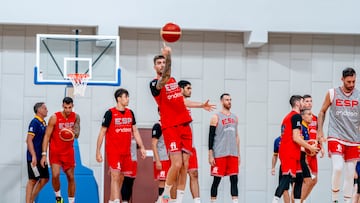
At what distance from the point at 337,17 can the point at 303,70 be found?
1456 mm

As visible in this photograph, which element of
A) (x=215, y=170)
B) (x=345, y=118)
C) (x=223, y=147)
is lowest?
(x=215, y=170)

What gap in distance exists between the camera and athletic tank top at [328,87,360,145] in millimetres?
9938

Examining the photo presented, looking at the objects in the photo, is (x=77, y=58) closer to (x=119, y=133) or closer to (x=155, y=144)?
(x=119, y=133)

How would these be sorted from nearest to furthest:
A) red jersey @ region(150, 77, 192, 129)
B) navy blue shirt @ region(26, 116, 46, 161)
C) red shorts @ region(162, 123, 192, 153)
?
red shorts @ region(162, 123, 192, 153) → red jersey @ region(150, 77, 192, 129) → navy blue shirt @ region(26, 116, 46, 161)

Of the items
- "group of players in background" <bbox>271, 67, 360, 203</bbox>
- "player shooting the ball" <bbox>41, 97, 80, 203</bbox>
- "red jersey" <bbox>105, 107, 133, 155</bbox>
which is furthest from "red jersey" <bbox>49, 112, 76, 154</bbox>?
"group of players in background" <bbox>271, 67, 360, 203</bbox>

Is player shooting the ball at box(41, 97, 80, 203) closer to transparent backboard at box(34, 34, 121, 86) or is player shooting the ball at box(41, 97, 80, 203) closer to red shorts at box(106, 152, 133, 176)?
red shorts at box(106, 152, 133, 176)

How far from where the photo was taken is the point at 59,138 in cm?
1205

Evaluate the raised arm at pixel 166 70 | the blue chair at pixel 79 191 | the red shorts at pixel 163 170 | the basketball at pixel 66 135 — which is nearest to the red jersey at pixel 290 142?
the red shorts at pixel 163 170

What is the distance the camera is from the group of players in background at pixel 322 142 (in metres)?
9.94

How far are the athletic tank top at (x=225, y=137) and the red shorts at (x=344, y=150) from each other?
2729 mm

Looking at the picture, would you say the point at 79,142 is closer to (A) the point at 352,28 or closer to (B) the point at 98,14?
(B) the point at 98,14

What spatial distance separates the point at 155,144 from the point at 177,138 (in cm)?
238

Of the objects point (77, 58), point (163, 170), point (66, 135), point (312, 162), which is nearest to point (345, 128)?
point (312, 162)

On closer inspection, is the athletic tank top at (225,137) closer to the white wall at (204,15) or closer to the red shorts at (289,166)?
the red shorts at (289,166)
